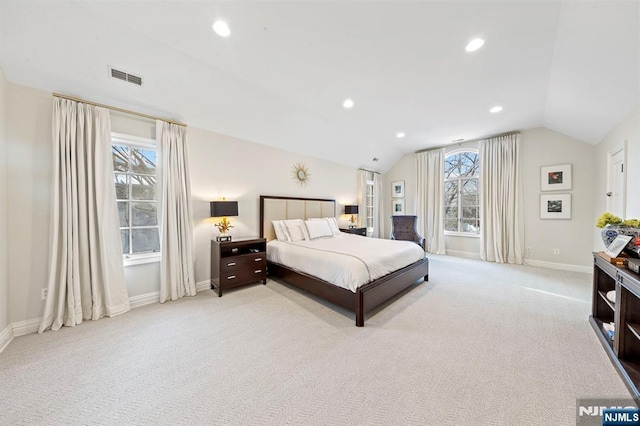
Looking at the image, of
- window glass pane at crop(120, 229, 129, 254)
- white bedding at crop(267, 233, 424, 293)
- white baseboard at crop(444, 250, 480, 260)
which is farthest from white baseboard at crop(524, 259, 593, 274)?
window glass pane at crop(120, 229, 129, 254)

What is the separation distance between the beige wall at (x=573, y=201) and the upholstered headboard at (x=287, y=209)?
4.47 meters

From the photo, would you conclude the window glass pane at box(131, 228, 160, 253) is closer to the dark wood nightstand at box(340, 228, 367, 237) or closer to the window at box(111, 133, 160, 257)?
the window at box(111, 133, 160, 257)

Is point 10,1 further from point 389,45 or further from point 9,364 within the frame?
point 389,45

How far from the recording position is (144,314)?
9.16ft

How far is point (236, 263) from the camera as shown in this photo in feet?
11.5

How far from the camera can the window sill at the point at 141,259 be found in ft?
9.77

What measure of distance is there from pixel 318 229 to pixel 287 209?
32.3 inches

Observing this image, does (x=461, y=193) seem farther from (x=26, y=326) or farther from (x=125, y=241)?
(x=26, y=326)

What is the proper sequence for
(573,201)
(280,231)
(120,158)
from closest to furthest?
(120,158), (280,231), (573,201)

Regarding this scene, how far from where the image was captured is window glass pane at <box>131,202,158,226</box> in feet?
10.4

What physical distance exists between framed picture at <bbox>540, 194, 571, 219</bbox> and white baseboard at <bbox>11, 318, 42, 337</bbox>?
8.25m

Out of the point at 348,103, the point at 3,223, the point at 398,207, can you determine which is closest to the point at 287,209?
the point at 348,103

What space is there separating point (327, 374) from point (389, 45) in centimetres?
320

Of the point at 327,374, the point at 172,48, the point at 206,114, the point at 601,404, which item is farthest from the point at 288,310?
the point at 172,48
